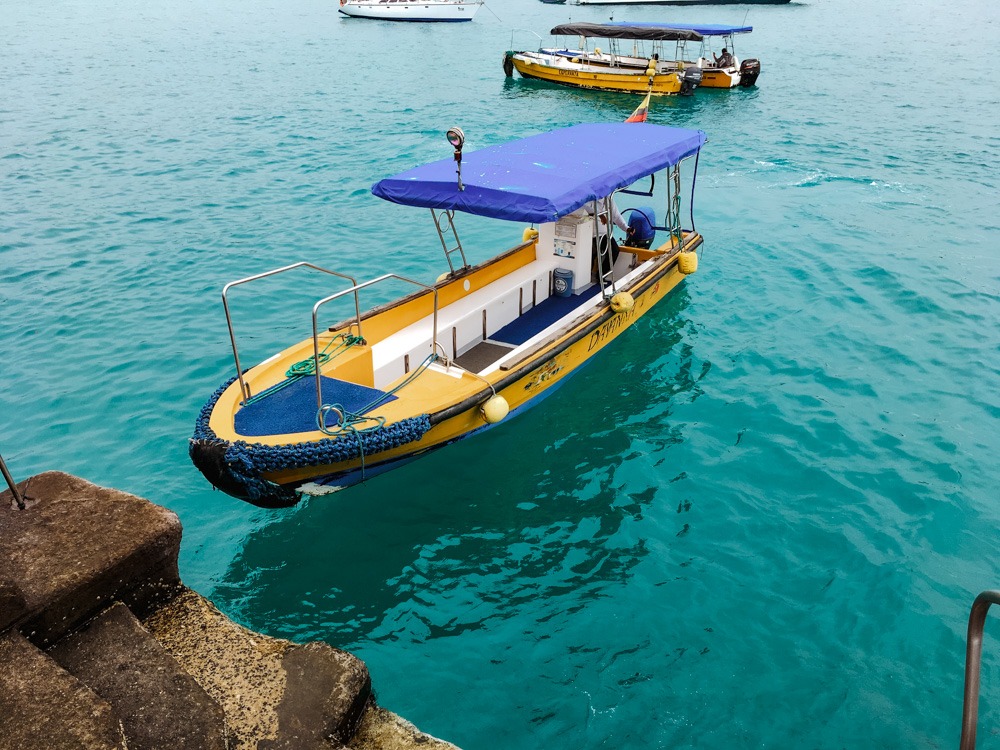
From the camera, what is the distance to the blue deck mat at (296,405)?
260 inches

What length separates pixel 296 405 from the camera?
273 inches

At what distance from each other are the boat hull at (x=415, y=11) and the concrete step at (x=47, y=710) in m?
56.8

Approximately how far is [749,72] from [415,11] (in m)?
30.8

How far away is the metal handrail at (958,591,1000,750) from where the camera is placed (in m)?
2.90

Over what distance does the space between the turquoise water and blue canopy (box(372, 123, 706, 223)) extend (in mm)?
2726

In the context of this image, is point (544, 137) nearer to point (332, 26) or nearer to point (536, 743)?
point (536, 743)

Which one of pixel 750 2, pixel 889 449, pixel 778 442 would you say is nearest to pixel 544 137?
pixel 778 442

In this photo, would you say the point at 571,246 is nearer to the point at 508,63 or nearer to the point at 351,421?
the point at 351,421

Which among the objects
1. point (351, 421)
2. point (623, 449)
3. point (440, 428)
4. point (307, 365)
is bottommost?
point (623, 449)

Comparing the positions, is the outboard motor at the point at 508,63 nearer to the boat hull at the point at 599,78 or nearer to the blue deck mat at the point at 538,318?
the boat hull at the point at 599,78

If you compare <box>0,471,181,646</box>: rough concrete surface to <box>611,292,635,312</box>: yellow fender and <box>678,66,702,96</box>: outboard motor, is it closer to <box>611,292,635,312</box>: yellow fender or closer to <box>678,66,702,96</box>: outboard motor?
<box>611,292,635,312</box>: yellow fender

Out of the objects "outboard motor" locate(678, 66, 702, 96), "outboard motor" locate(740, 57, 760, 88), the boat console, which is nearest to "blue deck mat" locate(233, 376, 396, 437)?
the boat console

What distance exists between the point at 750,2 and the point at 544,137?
2668 inches

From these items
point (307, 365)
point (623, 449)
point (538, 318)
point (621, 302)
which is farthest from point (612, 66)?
point (307, 365)
